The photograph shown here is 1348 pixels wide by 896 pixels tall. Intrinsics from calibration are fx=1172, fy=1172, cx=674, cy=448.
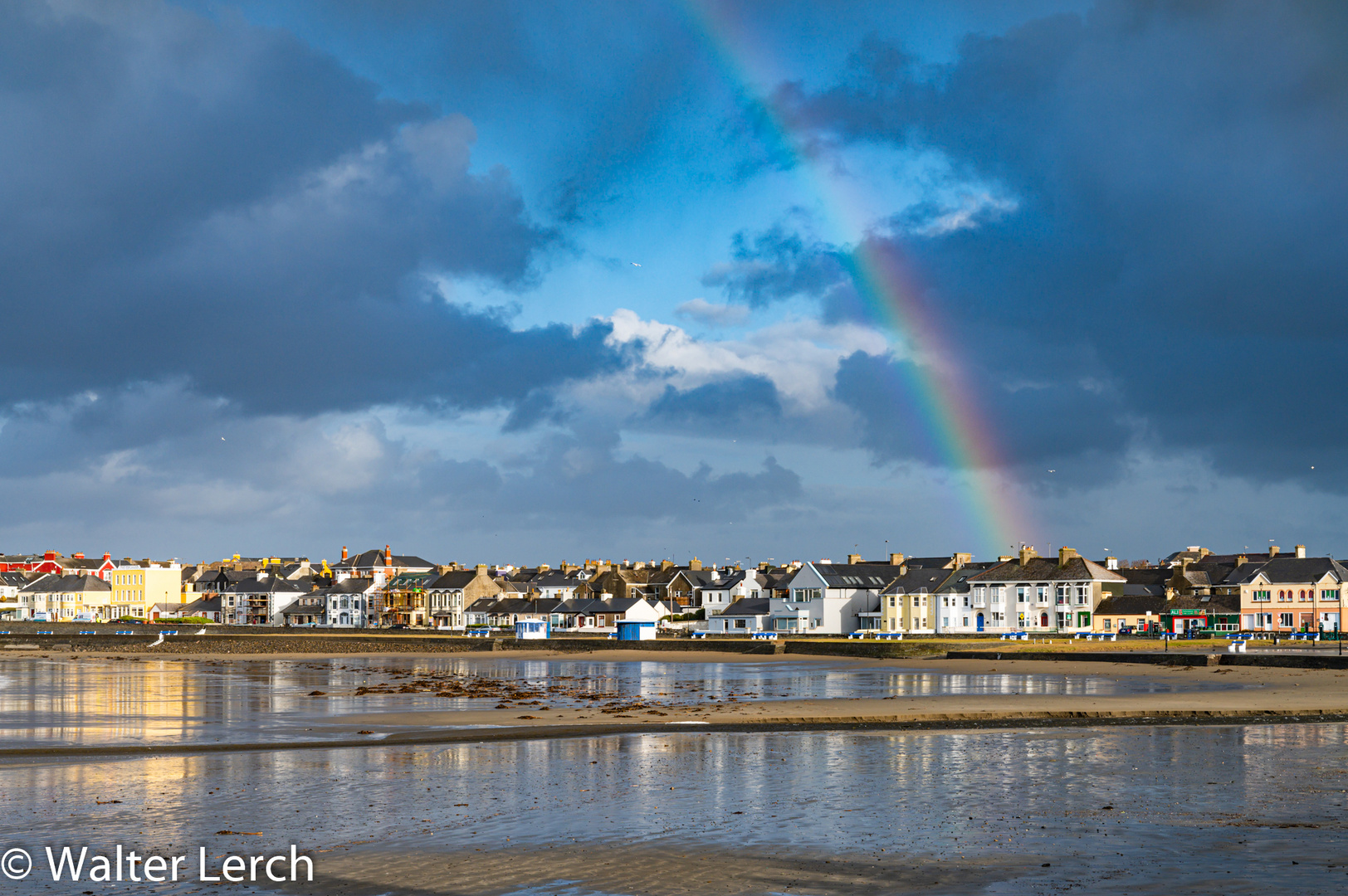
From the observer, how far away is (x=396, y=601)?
16175 centimetres

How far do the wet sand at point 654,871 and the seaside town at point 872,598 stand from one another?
269 ft

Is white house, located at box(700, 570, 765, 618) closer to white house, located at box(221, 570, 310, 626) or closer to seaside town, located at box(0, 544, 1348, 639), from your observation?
seaside town, located at box(0, 544, 1348, 639)

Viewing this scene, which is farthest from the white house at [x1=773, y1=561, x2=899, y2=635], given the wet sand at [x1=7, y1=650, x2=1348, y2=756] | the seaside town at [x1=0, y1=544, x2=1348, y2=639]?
the wet sand at [x1=7, y1=650, x2=1348, y2=756]

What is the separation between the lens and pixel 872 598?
12225cm

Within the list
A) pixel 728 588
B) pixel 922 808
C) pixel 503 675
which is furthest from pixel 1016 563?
pixel 922 808

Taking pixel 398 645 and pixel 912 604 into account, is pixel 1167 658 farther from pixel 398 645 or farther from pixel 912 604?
pixel 398 645

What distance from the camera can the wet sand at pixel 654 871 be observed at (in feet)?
44.9

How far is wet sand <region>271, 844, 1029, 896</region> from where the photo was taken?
44.9ft

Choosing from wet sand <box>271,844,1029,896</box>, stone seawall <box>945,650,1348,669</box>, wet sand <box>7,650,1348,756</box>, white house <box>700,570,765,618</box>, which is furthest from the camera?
white house <box>700,570,765,618</box>

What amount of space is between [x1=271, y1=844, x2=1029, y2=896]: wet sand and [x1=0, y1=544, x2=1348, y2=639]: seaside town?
8213cm

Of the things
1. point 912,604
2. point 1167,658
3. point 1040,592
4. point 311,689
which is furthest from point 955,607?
point 311,689

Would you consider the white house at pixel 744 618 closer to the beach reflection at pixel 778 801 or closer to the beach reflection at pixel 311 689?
the beach reflection at pixel 311 689

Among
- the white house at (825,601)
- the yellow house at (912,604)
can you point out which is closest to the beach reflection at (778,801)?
the yellow house at (912,604)

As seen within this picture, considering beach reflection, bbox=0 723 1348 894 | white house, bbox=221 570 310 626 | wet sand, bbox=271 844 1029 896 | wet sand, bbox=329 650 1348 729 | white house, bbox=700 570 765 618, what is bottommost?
white house, bbox=221 570 310 626
